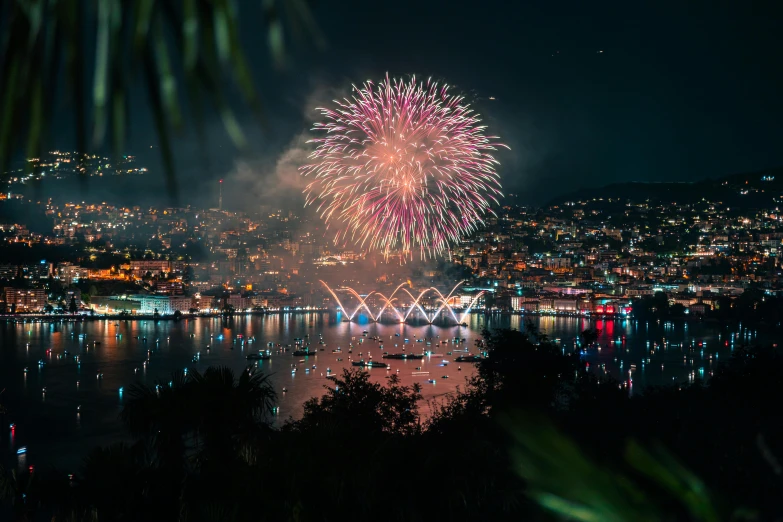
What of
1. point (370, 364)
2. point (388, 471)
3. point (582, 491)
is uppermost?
point (582, 491)

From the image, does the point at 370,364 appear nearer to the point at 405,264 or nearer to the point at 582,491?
the point at 582,491

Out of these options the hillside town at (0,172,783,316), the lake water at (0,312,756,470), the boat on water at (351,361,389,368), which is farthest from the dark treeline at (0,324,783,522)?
the hillside town at (0,172,783,316)

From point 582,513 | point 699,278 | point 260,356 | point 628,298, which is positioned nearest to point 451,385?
point 260,356

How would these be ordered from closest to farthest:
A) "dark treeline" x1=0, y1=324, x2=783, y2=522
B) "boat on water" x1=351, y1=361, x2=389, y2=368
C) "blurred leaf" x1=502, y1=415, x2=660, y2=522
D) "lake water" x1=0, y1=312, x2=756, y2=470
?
1. "blurred leaf" x1=502, y1=415, x2=660, y2=522
2. "dark treeline" x1=0, y1=324, x2=783, y2=522
3. "lake water" x1=0, y1=312, x2=756, y2=470
4. "boat on water" x1=351, y1=361, x2=389, y2=368

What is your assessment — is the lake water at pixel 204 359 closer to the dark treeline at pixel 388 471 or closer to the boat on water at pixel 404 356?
the boat on water at pixel 404 356

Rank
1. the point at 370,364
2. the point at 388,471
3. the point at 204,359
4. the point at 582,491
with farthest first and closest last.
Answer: the point at 204,359
the point at 370,364
the point at 388,471
the point at 582,491

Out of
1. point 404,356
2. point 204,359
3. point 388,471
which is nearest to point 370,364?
point 404,356

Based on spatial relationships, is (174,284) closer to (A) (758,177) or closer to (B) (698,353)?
(B) (698,353)

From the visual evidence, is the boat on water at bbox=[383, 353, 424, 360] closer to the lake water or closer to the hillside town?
the lake water
